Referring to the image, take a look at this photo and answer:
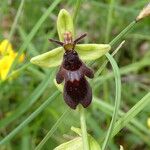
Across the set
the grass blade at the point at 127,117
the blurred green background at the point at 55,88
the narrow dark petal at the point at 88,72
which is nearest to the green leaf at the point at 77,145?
the grass blade at the point at 127,117

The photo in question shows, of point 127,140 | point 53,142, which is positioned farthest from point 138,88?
point 53,142

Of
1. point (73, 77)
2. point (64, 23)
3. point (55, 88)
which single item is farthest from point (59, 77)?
point (55, 88)

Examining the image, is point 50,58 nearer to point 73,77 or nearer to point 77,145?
point 73,77

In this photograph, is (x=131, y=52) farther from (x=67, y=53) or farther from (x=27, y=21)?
(x=67, y=53)

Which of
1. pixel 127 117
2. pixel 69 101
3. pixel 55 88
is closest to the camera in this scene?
pixel 69 101

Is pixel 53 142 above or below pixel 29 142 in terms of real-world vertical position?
above

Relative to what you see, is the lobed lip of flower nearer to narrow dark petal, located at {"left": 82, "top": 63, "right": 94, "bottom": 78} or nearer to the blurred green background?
narrow dark petal, located at {"left": 82, "top": 63, "right": 94, "bottom": 78}
